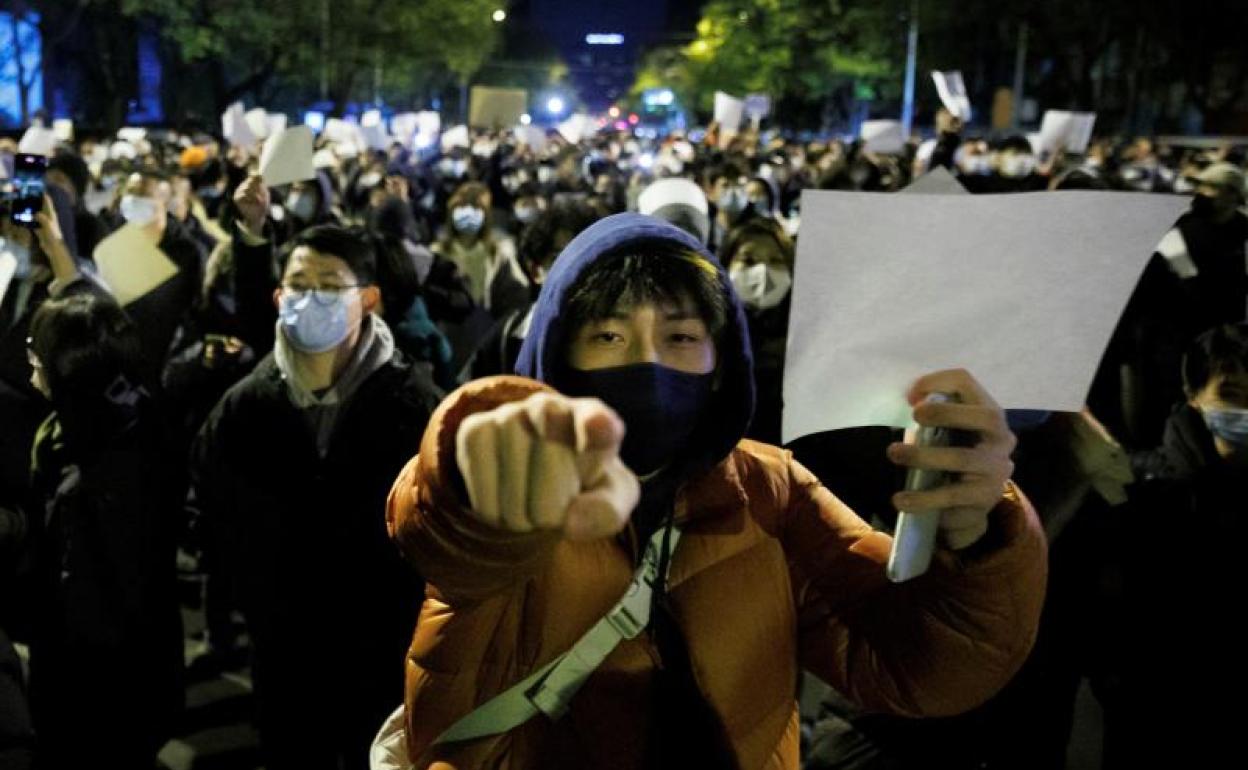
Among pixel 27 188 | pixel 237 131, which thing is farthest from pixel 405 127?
pixel 27 188

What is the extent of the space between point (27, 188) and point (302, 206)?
11.3ft

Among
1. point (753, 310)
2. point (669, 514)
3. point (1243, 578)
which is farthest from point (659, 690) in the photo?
point (753, 310)

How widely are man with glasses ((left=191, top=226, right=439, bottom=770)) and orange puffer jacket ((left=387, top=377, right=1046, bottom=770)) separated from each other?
1.78 m

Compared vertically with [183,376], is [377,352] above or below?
above

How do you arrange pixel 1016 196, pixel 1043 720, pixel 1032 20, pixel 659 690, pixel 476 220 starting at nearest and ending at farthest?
pixel 1016 196, pixel 659 690, pixel 1043 720, pixel 476 220, pixel 1032 20

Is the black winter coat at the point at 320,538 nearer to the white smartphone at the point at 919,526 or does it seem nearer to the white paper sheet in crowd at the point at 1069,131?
the white smartphone at the point at 919,526

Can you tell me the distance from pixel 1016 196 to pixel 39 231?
14.3ft

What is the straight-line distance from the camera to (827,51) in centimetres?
4528

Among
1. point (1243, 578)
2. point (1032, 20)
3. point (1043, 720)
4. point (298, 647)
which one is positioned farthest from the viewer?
point (1032, 20)

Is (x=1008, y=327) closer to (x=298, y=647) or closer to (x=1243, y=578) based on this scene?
(x=1243, y=578)

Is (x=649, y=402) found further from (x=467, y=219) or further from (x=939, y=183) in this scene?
(x=467, y=219)

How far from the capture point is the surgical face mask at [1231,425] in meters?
3.21

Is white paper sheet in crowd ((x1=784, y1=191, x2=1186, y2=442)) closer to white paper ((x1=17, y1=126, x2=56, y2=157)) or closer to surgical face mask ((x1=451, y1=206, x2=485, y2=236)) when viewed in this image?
surgical face mask ((x1=451, y1=206, x2=485, y2=236))

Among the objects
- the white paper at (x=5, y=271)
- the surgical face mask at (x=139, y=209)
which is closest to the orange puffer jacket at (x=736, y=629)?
the white paper at (x=5, y=271)
